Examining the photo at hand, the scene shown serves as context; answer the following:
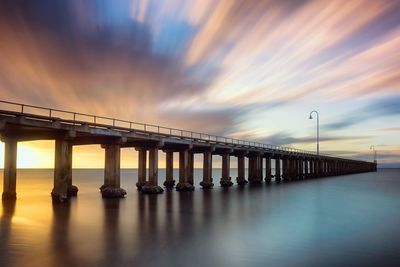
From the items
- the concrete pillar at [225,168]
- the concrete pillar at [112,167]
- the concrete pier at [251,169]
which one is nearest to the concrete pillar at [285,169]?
the concrete pier at [251,169]

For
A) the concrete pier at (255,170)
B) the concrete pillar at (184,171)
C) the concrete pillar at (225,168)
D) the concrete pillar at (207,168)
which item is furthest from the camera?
the concrete pier at (255,170)

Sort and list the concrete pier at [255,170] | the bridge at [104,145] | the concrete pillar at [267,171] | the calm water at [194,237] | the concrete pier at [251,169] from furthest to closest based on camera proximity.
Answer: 1. the concrete pillar at [267,171]
2. the concrete pier at [251,169]
3. the concrete pier at [255,170]
4. the bridge at [104,145]
5. the calm water at [194,237]

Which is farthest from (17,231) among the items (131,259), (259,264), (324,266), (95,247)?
(324,266)

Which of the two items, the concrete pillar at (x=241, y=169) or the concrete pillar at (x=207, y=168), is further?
the concrete pillar at (x=241, y=169)

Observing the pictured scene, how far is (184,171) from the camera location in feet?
141

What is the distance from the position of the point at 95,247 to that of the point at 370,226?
1577 centimetres

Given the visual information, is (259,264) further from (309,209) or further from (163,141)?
(163,141)

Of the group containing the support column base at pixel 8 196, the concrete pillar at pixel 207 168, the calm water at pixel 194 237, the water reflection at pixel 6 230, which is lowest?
the calm water at pixel 194 237

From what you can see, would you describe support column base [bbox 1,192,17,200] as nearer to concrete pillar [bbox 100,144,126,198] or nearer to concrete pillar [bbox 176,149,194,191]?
concrete pillar [bbox 100,144,126,198]

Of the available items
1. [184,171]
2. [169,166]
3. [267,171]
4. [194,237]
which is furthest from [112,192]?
Result: [267,171]

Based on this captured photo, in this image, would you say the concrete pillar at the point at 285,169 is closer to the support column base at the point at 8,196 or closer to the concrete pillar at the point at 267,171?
the concrete pillar at the point at 267,171

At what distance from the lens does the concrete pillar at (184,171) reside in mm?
42531

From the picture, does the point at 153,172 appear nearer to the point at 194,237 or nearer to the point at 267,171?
the point at 194,237

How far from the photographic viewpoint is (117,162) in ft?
104
